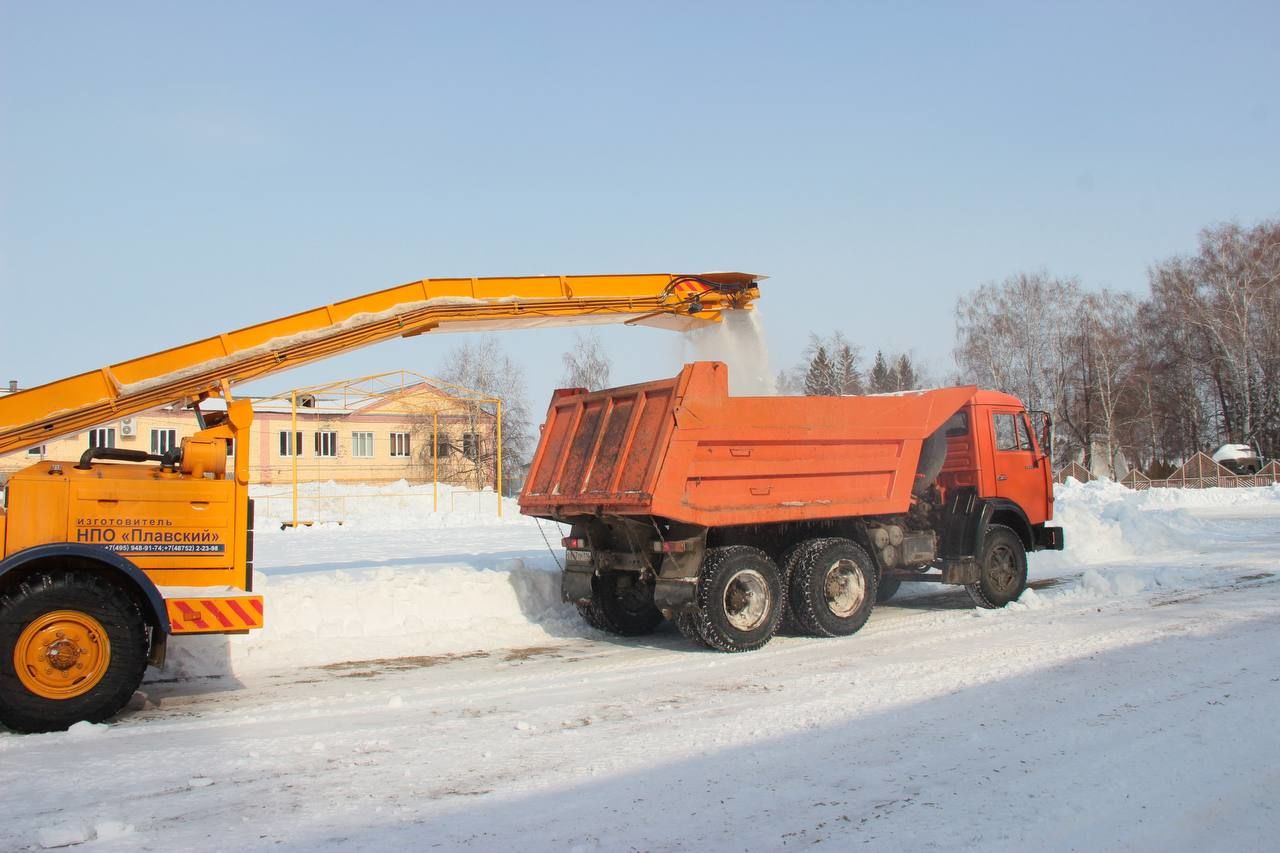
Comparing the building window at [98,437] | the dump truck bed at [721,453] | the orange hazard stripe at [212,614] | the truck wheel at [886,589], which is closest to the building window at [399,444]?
the building window at [98,437]

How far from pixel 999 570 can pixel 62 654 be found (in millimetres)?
9832

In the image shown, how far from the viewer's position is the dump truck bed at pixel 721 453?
Answer: 9.06 meters

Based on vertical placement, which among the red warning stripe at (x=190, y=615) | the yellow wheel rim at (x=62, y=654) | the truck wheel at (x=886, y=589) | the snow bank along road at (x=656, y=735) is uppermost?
the red warning stripe at (x=190, y=615)

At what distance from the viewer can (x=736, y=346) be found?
35.9 feet

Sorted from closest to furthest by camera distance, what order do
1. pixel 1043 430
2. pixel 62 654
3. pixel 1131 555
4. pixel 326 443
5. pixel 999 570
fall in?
pixel 62 654 → pixel 999 570 → pixel 1043 430 → pixel 1131 555 → pixel 326 443

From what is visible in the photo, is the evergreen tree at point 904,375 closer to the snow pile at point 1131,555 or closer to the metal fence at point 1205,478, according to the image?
the metal fence at point 1205,478

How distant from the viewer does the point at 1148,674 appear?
300 inches

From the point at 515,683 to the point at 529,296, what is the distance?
3771 mm

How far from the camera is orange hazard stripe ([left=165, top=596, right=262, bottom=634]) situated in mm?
7316

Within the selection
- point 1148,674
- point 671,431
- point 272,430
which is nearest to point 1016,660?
point 1148,674

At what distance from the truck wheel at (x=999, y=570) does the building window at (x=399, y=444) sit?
45.9 m

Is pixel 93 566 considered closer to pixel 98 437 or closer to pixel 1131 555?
pixel 98 437

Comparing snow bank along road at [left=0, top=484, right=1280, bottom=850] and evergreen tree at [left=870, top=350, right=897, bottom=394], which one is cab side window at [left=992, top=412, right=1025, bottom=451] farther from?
evergreen tree at [left=870, top=350, right=897, bottom=394]

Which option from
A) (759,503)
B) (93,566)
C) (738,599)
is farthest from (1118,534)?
(93,566)
